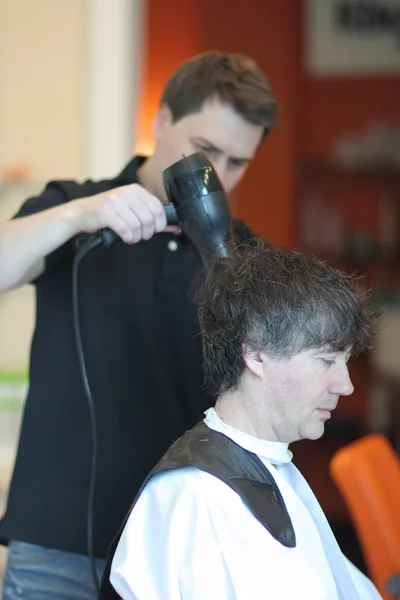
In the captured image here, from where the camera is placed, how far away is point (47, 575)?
1521 mm

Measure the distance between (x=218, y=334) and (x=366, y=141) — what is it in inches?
197

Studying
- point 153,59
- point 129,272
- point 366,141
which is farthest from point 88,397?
point 366,141

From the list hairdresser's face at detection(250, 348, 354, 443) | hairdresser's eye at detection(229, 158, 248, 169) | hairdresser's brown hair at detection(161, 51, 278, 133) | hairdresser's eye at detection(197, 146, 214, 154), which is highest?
hairdresser's brown hair at detection(161, 51, 278, 133)

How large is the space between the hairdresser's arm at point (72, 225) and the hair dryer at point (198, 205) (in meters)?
0.05

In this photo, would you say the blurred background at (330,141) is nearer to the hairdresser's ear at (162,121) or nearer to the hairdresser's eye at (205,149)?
the hairdresser's ear at (162,121)

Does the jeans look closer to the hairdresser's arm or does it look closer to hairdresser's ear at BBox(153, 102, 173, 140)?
the hairdresser's arm

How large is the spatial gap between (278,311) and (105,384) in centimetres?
51

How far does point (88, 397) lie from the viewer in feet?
4.99

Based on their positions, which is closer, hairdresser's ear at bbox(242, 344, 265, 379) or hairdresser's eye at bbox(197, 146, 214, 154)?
hairdresser's ear at bbox(242, 344, 265, 379)

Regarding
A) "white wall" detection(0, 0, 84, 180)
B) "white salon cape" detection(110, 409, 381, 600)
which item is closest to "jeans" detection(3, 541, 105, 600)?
"white salon cape" detection(110, 409, 381, 600)

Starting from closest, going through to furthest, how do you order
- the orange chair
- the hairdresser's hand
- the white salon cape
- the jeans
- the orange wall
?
the white salon cape
the hairdresser's hand
the jeans
the orange chair
the orange wall

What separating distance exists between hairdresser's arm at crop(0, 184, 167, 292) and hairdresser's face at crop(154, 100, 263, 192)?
261 mm

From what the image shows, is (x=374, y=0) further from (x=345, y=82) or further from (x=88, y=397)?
(x=88, y=397)

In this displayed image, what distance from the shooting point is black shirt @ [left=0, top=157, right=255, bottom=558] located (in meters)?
1.56
